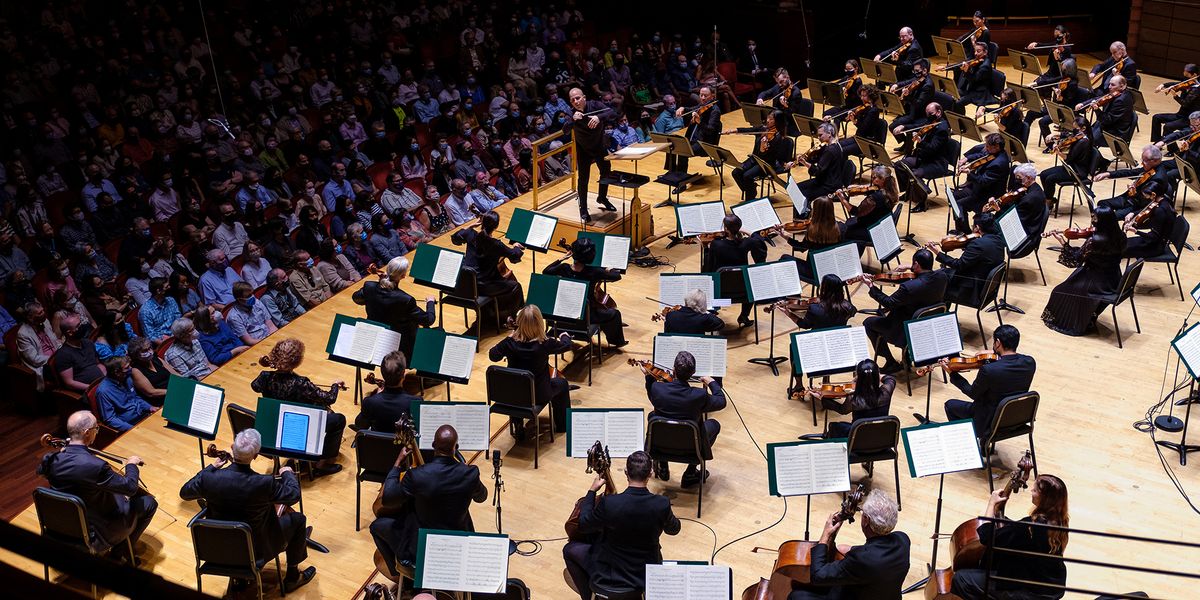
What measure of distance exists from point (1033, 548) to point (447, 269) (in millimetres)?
6063

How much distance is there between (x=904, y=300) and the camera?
965cm

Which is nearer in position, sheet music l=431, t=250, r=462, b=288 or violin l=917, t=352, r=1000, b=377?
violin l=917, t=352, r=1000, b=377

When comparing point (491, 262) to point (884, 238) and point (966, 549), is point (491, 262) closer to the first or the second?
point (884, 238)

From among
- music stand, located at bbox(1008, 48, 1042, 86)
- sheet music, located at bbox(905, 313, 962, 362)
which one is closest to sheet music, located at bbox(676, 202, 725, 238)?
sheet music, located at bbox(905, 313, 962, 362)

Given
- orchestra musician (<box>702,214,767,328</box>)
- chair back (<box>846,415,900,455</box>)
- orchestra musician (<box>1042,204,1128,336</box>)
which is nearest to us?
chair back (<box>846,415,900,455</box>)

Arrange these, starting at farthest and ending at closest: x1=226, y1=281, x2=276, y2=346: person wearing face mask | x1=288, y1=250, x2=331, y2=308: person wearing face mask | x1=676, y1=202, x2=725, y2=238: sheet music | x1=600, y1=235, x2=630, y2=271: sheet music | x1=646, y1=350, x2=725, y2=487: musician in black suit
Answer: x1=288, y1=250, x2=331, y2=308: person wearing face mask
x1=676, y1=202, x2=725, y2=238: sheet music
x1=226, y1=281, x2=276, y2=346: person wearing face mask
x1=600, y1=235, x2=630, y2=271: sheet music
x1=646, y1=350, x2=725, y2=487: musician in black suit

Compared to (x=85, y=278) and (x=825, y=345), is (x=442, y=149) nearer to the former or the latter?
(x=85, y=278)

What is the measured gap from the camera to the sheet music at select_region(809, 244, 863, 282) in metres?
10.1

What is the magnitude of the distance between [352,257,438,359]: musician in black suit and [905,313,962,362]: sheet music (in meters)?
4.31

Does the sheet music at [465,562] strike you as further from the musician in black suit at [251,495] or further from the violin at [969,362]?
the violin at [969,362]

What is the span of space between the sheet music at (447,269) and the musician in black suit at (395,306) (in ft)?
1.24

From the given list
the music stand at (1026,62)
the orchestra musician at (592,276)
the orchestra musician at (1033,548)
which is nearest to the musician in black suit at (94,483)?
the orchestra musician at (592,276)

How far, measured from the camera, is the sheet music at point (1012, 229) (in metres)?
10.5

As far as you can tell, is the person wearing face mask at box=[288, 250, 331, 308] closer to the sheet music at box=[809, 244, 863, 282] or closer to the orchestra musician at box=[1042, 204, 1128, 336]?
the sheet music at box=[809, 244, 863, 282]
